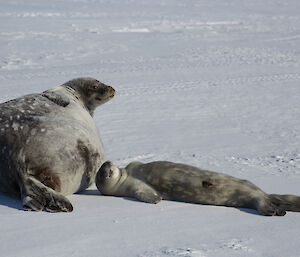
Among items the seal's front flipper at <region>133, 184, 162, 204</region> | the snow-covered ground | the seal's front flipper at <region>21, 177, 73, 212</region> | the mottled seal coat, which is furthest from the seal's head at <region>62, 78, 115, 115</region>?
the seal's front flipper at <region>21, 177, 73, 212</region>

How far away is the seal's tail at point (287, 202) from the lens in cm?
355

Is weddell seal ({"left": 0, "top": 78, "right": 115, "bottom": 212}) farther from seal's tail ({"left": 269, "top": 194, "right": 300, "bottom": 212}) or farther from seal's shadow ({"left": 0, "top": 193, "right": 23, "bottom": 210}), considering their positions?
seal's tail ({"left": 269, "top": 194, "right": 300, "bottom": 212})

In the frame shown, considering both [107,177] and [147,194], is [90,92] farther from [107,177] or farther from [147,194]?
[147,194]

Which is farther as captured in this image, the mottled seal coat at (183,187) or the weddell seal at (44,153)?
the mottled seal coat at (183,187)

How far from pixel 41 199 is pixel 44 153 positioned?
372mm

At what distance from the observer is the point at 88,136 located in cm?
415

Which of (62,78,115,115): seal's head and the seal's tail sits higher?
(62,78,115,115): seal's head

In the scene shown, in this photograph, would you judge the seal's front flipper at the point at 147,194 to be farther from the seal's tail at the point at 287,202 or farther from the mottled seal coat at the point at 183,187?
the seal's tail at the point at 287,202

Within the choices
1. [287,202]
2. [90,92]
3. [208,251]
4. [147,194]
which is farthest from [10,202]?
→ [90,92]

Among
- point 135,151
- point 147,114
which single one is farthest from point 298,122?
point 135,151

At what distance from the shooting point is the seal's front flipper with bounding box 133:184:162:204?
3.68 meters

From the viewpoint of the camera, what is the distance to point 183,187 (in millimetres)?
3787

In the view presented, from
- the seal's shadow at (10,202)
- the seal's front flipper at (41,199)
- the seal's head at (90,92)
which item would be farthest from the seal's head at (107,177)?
the seal's head at (90,92)

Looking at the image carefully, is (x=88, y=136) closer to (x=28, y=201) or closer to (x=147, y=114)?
(x=28, y=201)
